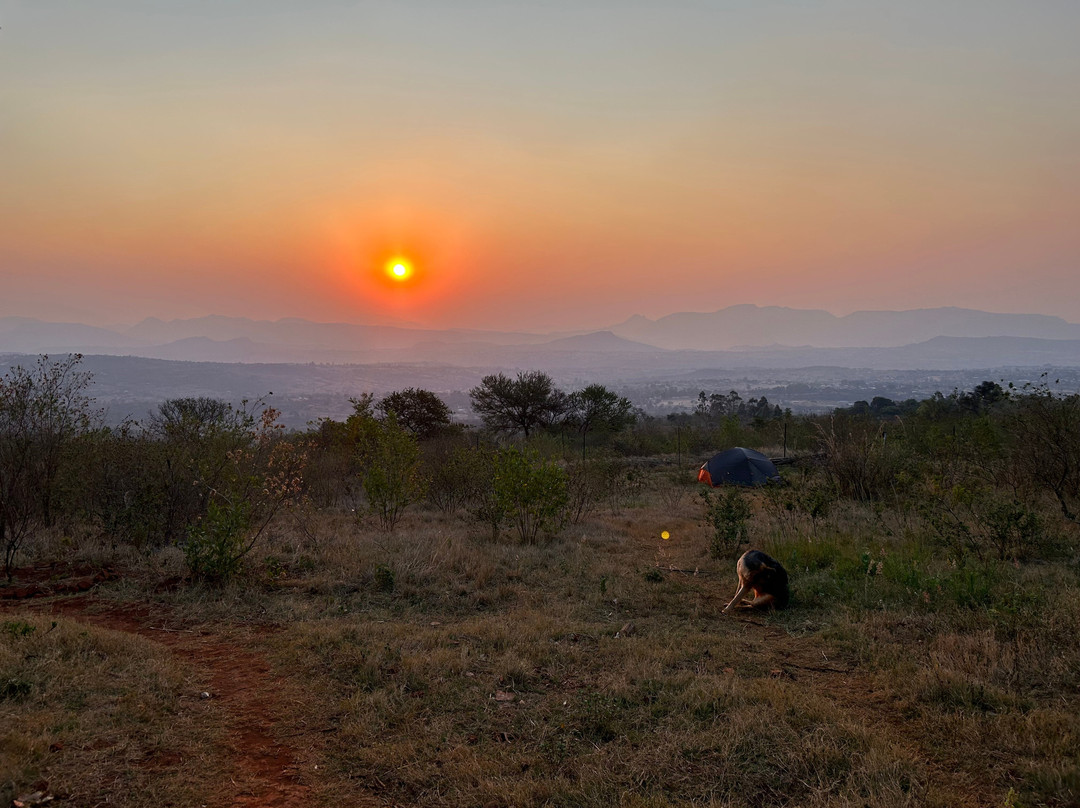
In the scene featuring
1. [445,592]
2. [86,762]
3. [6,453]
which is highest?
[6,453]

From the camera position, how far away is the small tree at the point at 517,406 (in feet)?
109

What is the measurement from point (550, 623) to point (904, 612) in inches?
151

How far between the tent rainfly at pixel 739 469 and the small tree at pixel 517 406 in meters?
14.4

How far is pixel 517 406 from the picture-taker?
109ft

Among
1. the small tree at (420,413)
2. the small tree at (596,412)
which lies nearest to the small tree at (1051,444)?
the small tree at (420,413)

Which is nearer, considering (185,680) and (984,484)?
(185,680)

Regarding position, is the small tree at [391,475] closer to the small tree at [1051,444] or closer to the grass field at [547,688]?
the grass field at [547,688]

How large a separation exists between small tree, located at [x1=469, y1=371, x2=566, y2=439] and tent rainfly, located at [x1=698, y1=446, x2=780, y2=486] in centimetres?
1439

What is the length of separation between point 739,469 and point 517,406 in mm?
16211

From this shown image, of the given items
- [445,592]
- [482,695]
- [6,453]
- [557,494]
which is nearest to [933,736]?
[482,695]

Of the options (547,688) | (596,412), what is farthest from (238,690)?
(596,412)

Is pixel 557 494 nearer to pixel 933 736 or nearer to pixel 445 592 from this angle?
pixel 445 592

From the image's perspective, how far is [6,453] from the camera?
27.9 feet

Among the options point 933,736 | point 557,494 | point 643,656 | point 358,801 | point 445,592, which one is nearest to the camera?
point 358,801
